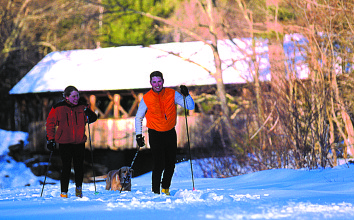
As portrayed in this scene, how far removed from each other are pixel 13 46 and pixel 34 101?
6.97 m

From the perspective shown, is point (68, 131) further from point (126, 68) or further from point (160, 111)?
point (126, 68)

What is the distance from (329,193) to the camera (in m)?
6.64

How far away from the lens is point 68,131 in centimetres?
707

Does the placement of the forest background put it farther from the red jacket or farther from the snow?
the red jacket

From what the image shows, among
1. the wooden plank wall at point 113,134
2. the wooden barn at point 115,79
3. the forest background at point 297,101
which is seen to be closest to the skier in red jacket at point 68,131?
the forest background at point 297,101

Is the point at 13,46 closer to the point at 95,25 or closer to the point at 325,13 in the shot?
Answer: the point at 95,25

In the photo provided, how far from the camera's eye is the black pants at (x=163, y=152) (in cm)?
677

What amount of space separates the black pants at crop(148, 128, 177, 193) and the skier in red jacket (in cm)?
103

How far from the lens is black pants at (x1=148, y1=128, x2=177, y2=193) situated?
677cm

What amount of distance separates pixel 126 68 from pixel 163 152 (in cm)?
2061

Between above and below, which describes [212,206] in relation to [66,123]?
below

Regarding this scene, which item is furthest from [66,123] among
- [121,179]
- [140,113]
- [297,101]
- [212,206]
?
[297,101]

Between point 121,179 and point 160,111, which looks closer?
point 160,111

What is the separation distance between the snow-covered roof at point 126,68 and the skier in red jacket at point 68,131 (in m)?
15.6
